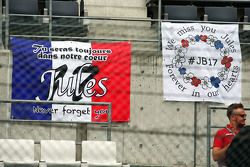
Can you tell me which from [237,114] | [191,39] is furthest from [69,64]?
[237,114]

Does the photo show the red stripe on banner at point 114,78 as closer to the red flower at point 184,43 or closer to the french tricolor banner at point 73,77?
the french tricolor banner at point 73,77

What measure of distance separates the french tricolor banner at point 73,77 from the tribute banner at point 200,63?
617 mm

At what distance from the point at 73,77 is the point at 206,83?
6.08 ft

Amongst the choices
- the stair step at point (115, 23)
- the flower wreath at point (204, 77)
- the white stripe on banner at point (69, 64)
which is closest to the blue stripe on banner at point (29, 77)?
the white stripe on banner at point (69, 64)

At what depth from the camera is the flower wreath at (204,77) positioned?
12.1 meters

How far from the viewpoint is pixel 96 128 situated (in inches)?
442

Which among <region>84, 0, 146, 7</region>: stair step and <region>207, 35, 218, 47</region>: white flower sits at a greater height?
<region>84, 0, 146, 7</region>: stair step

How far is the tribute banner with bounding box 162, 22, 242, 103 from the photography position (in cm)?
1205

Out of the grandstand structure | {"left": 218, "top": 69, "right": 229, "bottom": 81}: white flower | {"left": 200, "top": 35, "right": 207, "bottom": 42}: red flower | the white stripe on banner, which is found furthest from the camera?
{"left": 200, "top": 35, "right": 207, "bottom": 42}: red flower

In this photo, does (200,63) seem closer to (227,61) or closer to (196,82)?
(196,82)

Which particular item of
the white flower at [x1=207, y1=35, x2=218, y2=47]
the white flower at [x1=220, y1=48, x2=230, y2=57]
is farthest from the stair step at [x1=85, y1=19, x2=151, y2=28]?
the white flower at [x1=220, y1=48, x2=230, y2=57]

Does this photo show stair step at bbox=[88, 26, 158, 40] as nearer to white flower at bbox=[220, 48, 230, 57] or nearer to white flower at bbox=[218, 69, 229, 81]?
white flower at bbox=[220, 48, 230, 57]

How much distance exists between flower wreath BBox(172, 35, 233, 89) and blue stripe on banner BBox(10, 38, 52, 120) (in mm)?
1805

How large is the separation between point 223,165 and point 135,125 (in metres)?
3.80
